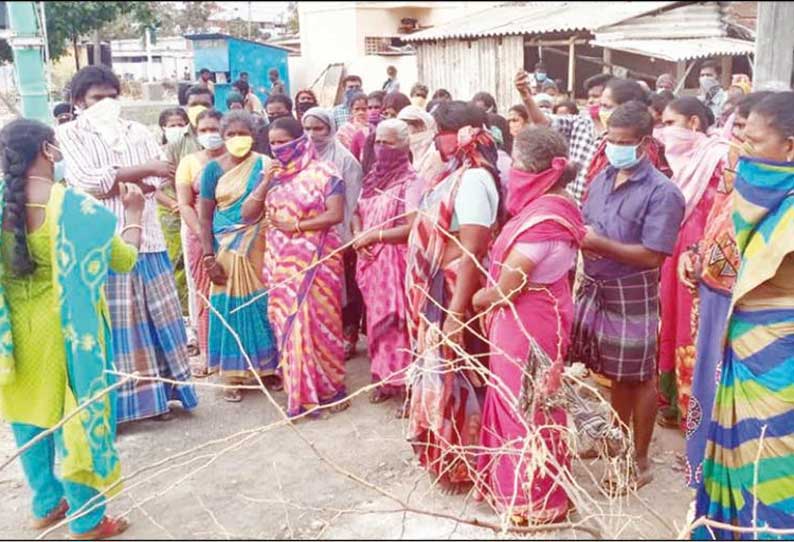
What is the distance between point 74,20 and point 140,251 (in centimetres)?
269

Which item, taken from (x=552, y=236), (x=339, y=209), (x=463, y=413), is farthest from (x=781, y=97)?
(x=339, y=209)

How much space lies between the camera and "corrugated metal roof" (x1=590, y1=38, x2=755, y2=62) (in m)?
12.4

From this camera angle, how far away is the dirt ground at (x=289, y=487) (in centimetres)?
334

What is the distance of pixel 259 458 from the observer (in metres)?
4.06

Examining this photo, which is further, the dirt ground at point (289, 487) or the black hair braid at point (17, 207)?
the dirt ground at point (289, 487)

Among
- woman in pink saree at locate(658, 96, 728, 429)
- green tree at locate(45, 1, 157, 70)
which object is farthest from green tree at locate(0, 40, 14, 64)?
woman in pink saree at locate(658, 96, 728, 429)

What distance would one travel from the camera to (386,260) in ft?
15.4

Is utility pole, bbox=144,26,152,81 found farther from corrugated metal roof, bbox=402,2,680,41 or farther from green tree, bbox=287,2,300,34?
corrugated metal roof, bbox=402,2,680,41

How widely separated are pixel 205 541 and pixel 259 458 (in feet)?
3.05

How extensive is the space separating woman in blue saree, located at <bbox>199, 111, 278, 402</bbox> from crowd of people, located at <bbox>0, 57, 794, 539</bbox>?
1 centimetres

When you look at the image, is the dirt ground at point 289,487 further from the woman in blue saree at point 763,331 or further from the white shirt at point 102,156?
the white shirt at point 102,156

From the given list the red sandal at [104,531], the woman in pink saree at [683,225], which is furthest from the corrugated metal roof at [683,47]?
the red sandal at [104,531]

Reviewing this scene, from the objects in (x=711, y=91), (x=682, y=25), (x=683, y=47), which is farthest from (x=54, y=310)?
(x=682, y=25)

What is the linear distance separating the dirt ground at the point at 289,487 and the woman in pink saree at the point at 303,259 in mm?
317
